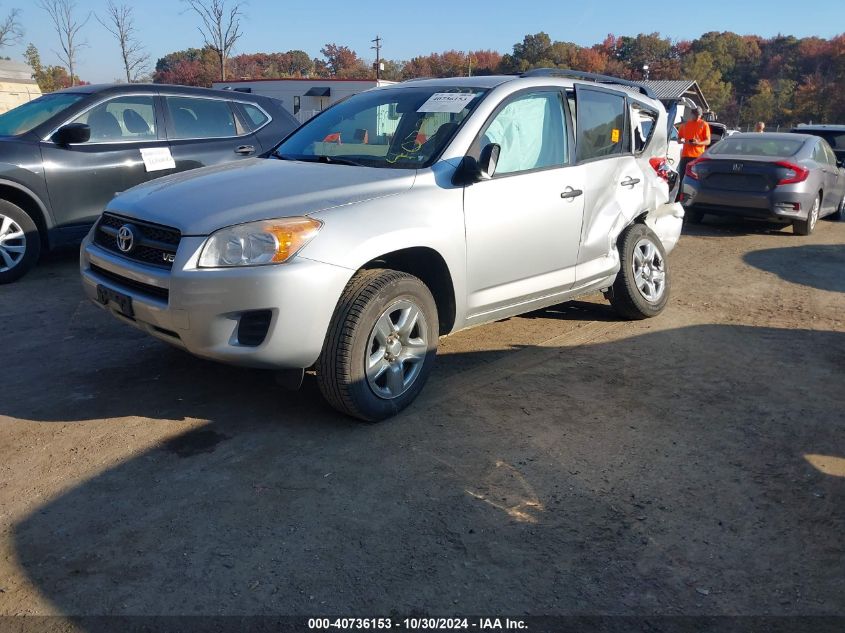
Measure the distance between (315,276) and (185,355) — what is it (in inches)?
74.2

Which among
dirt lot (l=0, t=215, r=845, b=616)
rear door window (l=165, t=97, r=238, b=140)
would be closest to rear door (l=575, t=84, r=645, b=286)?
dirt lot (l=0, t=215, r=845, b=616)

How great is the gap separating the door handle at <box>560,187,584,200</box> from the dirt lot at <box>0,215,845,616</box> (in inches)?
42.9

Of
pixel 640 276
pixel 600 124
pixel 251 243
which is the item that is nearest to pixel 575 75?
pixel 600 124

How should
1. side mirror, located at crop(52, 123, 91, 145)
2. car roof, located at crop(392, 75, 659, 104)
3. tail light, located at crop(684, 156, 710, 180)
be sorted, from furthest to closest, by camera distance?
1. tail light, located at crop(684, 156, 710, 180)
2. side mirror, located at crop(52, 123, 91, 145)
3. car roof, located at crop(392, 75, 659, 104)

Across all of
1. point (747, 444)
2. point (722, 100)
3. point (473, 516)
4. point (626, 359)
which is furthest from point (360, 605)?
point (722, 100)

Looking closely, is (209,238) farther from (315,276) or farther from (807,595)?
(807,595)

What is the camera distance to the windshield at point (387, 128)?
4289 millimetres

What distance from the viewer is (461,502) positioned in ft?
10.2

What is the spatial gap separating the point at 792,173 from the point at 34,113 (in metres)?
9.16

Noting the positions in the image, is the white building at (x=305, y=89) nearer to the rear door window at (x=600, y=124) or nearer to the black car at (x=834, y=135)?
the black car at (x=834, y=135)

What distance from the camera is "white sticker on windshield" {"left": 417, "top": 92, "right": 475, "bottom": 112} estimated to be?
443 cm

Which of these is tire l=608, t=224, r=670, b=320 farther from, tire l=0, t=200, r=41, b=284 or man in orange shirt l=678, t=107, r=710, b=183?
man in orange shirt l=678, t=107, r=710, b=183

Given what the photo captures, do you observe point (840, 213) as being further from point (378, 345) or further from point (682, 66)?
point (682, 66)

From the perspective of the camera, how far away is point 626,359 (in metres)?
4.99
